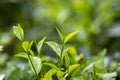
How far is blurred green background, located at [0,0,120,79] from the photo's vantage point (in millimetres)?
2377

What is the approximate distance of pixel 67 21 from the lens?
309 cm

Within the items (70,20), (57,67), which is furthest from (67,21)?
(57,67)

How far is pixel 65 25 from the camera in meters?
2.97

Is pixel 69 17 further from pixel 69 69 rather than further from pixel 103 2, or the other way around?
pixel 69 69

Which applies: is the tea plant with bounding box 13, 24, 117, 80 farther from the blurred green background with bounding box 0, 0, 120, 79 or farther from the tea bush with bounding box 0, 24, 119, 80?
the blurred green background with bounding box 0, 0, 120, 79

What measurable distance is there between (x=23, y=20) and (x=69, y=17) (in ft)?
2.09

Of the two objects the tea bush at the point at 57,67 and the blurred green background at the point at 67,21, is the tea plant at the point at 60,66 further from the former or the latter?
the blurred green background at the point at 67,21

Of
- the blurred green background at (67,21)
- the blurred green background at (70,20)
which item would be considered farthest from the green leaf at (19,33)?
the blurred green background at (70,20)

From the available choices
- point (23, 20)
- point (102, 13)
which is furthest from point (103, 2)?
point (23, 20)

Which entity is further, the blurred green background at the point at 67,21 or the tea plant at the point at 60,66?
the blurred green background at the point at 67,21

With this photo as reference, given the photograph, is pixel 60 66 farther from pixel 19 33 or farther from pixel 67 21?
pixel 67 21

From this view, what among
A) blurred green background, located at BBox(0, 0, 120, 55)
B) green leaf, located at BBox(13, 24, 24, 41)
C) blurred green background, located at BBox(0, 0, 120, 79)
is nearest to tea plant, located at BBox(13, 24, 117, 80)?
green leaf, located at BBox(13, 24, 24, 41)

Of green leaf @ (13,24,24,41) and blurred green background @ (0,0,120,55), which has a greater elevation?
green leaf @ (13,24,24,41)

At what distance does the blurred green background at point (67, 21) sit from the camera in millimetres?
2377
